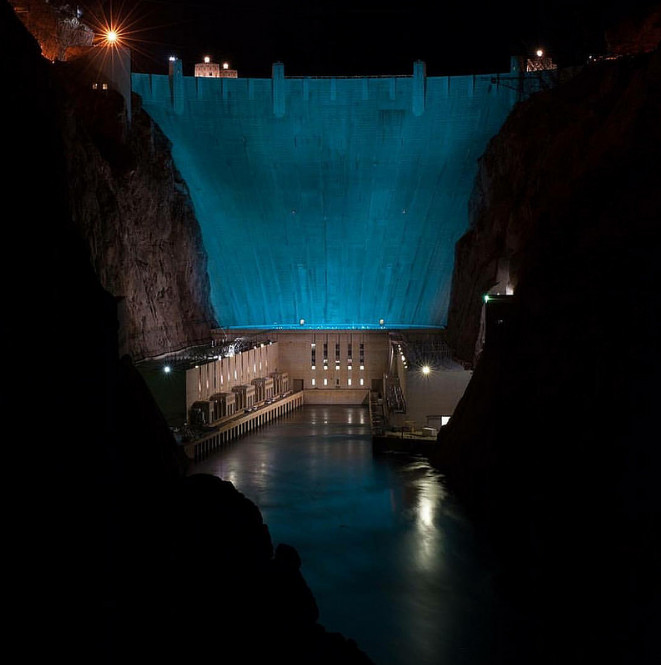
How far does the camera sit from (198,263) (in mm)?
30578

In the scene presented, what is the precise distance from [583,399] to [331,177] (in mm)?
17375

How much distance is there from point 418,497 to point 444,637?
7.22 meters

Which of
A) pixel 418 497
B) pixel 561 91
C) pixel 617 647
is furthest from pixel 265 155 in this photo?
pixel 617 647

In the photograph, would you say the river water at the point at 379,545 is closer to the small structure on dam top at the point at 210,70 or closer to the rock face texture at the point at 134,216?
the rock face texture at the point at 134,216

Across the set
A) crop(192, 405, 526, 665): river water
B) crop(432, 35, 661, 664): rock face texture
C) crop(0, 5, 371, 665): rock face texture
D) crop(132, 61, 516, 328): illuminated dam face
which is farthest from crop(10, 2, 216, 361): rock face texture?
crop(0, 5, 371, 665): rock face texture

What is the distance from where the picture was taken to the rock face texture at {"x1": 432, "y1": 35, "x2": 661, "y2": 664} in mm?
11836

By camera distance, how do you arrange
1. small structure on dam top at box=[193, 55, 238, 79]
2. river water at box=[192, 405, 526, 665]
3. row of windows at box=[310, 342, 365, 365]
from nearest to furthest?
river water at box=[192, 405, 526, 665]
small structure on dam top at box=[193, 55, 238, 79]
row of windows at box=[310, 342, 365, 365]

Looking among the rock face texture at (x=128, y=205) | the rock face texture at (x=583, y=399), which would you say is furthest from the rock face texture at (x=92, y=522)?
the rock face texture at (x=128, y=205)

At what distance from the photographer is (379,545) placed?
55.4 ft

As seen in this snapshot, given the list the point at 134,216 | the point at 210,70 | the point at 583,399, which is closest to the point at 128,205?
the point at 134,216

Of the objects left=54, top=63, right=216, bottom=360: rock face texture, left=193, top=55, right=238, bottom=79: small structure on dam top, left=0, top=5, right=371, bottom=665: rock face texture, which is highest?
left=193, top=55, right=238, bottom=79: small structure on dam top

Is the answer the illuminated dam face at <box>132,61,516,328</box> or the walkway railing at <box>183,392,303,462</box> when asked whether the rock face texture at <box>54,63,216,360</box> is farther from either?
the walkway railing at <box>183,392,303,462</box>

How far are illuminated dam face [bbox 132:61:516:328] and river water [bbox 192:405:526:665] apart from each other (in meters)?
7.17

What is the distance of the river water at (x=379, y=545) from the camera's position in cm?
1268
